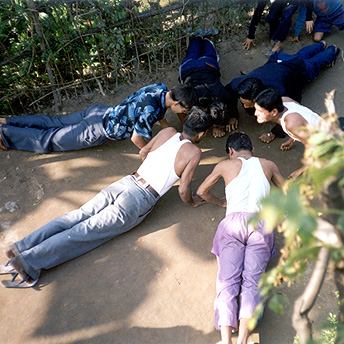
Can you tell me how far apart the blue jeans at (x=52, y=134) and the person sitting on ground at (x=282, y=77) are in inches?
59.9

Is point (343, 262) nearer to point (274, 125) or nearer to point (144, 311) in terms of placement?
point (144, 311)

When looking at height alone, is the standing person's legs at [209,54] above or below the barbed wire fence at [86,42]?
below

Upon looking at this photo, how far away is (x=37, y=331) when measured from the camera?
2.39 meters

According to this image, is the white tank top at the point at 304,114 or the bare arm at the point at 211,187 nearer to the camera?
the bare arm at the point at 211,187

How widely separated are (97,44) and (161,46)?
2.76 feet

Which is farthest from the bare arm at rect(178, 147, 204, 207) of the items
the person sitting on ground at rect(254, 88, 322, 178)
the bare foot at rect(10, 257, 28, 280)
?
the bare foot at rect(10, 257, 28, 280)

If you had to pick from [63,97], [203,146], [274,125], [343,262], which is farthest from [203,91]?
[343,262]

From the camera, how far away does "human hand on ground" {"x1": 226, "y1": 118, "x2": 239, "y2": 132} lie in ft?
12.5

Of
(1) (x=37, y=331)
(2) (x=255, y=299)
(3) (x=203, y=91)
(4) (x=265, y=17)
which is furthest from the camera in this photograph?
(4) (x=265, y=17)

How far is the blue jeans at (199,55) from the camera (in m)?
4.02

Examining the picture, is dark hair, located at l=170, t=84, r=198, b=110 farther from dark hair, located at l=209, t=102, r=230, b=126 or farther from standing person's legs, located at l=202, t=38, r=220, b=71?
standing person's legs, located at l=202, t=38, r=220, b=71

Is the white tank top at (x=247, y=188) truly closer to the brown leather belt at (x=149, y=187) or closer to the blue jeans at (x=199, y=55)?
the brown leather belt at (x=149, y=187)

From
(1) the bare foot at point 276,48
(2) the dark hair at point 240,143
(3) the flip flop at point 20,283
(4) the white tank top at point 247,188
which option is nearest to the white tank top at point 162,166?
(2) the dark hair at point 240,143

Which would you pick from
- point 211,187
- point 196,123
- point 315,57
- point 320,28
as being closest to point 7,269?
point 211,187
